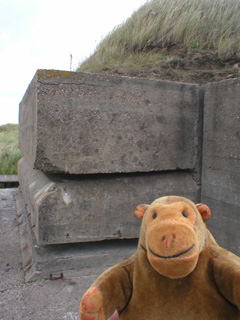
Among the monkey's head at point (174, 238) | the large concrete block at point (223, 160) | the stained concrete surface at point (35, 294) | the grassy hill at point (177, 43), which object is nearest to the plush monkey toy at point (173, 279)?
the monkey's head at point (174, 238)

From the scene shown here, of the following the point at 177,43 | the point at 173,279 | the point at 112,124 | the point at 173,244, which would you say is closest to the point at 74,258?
the point at 112,124

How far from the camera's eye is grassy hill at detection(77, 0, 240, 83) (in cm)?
298

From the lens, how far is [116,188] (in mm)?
2254

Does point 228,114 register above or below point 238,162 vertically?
above

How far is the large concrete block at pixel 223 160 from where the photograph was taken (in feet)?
6.63

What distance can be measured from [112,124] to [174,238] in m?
1.29

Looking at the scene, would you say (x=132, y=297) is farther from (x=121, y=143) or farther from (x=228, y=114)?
(x=228, y=114)

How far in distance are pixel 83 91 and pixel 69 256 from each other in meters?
1.15

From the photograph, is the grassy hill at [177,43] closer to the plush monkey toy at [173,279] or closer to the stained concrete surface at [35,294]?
the stained concrete surface at [35,294]

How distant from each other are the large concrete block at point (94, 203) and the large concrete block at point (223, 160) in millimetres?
241

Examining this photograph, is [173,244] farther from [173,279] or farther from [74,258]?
[74,258]

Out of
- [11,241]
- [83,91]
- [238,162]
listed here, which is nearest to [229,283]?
[238,162]

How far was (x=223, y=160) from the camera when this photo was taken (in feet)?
6.98

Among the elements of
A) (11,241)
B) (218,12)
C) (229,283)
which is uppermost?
(218,12)
